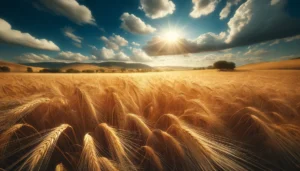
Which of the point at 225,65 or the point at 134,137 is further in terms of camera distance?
the point at 225,65

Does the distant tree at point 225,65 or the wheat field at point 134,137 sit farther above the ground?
the distant tree at point 225,65

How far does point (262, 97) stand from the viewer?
7.02 feet

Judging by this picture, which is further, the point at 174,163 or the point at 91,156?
the point at 174,163

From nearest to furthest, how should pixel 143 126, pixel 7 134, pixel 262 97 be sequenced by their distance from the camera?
1. pixel 7 134
2. pixel 143 126
3. pixel 262 97

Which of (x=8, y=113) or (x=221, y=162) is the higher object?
(x=8, y=113)

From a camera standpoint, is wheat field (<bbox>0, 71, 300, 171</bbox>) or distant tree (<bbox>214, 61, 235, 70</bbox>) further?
distant tree (<bbox>214, 61, 235, 70</bbox>)

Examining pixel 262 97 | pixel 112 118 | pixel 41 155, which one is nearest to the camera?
pixel 41 155

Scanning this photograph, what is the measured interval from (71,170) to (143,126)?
0.65 m

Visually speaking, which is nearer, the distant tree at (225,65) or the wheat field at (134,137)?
the wheat field at (134,137)

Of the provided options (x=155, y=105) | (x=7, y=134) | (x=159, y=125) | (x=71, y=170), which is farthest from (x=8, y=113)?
(x=155, y=105)

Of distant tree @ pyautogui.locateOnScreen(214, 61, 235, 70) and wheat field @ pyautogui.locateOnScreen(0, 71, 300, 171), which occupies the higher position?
distant tree @ pyautogui.locateOnScreen(214, 61, 235, 70)

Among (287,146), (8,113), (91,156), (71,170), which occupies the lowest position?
(71,170)

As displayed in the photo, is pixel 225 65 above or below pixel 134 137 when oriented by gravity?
above

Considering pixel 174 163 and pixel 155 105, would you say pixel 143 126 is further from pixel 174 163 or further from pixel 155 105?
pixel 155 105
